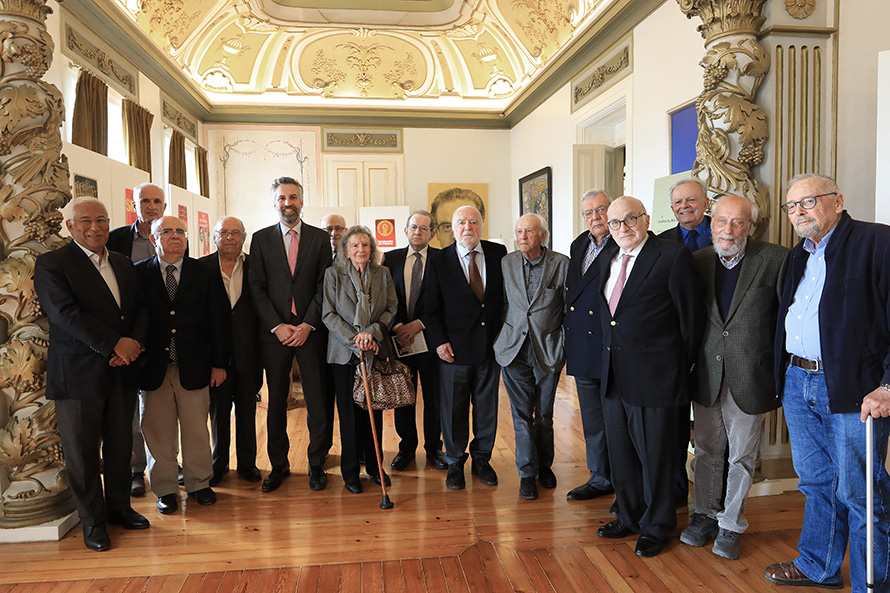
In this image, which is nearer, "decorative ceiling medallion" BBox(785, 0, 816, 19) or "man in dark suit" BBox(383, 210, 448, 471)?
"decorative ceiling medallion" BBox(785, 0, 816, 19)

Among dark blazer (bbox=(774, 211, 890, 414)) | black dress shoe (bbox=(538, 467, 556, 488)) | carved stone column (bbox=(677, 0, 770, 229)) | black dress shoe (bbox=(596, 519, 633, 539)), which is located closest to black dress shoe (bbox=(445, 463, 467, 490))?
black dress shoe (bbox=(538, 467, 556, 488))

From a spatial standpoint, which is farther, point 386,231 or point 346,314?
point 386,231

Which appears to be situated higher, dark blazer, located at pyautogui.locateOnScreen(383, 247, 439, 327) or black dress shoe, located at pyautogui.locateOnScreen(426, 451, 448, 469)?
dark blazer, located at pyautogui.locateOnScreen(383, 247, 439, 327)

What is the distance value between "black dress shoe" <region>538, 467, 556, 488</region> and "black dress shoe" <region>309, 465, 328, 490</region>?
4.35 ft

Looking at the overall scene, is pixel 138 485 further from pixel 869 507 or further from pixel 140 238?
pixel 869 507

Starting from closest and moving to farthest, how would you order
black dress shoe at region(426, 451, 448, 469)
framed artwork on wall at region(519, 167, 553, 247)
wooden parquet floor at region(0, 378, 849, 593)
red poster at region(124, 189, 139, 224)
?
wooden parquet floor at region(0, 378, 849, 593) → black dress shoe at region(426, 451, 448, 469) → red poster at region(124, 189, 139, 224) → framed artwork on wall at region(519, 167, 553, 247)

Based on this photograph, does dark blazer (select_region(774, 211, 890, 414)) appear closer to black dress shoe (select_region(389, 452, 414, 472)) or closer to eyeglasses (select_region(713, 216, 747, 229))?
eyeglasses (select_region(713, 216, 747, 229))

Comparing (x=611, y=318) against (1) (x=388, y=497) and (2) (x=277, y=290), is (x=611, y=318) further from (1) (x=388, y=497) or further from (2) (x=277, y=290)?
(2) (x=277, y=290)

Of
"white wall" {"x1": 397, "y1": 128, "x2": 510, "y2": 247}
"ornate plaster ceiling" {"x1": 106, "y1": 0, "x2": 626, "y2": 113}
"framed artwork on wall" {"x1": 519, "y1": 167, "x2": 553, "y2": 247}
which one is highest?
"ornate plaster ceiling" {"x1": 106, "y1": 0, "x2": 626, "y2": 113}

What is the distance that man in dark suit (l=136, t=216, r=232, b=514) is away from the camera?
3324 mm

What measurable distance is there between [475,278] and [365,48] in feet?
23.8

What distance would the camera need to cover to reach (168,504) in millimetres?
3412

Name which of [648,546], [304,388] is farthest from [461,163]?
[648,546]

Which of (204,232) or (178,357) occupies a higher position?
(204,232)
